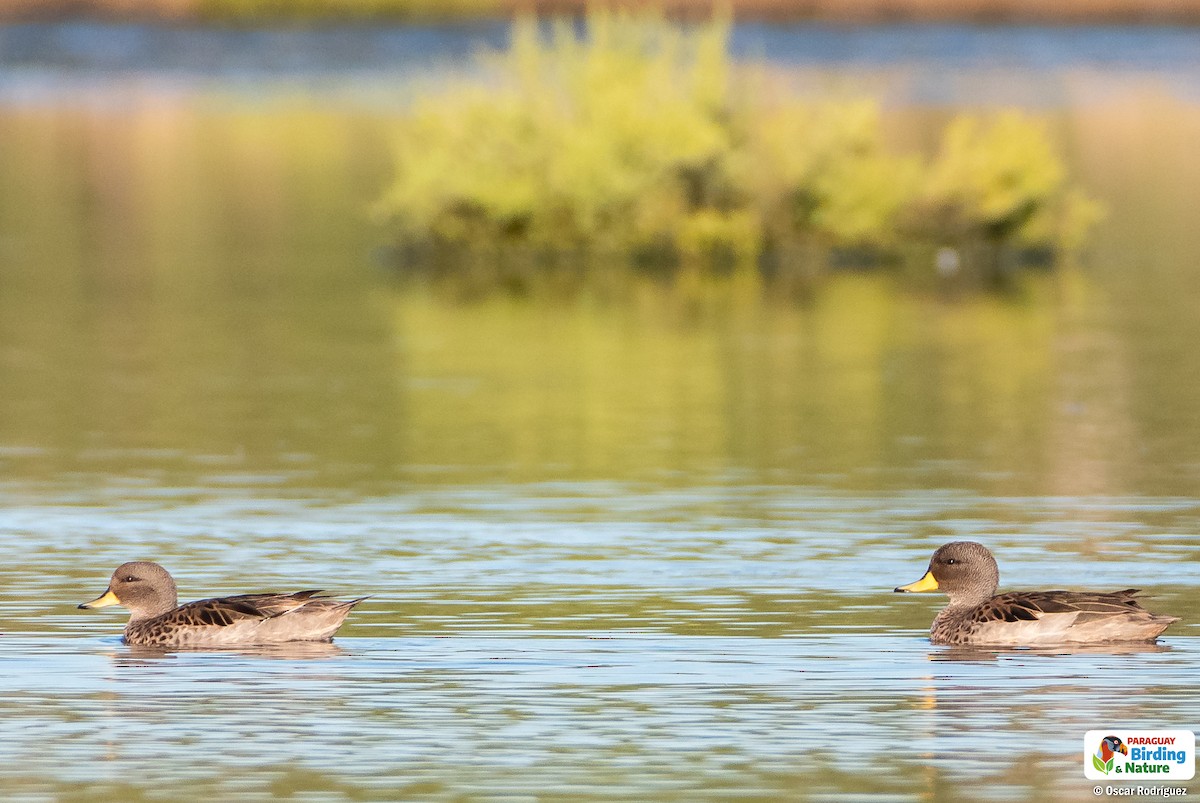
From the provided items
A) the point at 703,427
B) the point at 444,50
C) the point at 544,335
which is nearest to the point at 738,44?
the point at 444,50

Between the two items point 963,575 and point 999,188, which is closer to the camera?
point 963,575

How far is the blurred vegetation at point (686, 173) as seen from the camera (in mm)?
42594

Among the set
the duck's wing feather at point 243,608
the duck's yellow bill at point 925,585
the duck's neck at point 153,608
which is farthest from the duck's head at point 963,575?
the duck's neck at point 153,608

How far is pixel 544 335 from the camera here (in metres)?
34.7

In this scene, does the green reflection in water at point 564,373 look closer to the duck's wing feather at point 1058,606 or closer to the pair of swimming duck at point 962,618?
the pair of swimming duck at point 962,618

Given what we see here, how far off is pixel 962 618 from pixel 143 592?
4.26 meters

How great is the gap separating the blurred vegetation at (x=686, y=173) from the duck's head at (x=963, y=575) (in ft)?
85.2

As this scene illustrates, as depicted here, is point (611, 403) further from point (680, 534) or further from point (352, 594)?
point (352, 594)

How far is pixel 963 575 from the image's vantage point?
16.5 metres

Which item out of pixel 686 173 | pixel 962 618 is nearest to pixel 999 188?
pixel 686 173

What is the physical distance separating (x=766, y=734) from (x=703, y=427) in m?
12.8

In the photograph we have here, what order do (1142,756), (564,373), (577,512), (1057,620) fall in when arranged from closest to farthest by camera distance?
1. (1142,756)
2. (1057,620)
3. (577,512)
4. (564,373)

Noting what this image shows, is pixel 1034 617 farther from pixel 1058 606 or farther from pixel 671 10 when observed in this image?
pixel 671 10

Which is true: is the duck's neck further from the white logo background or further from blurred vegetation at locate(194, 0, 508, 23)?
blurred vegetation at locate(194, 0, 508, 23)
